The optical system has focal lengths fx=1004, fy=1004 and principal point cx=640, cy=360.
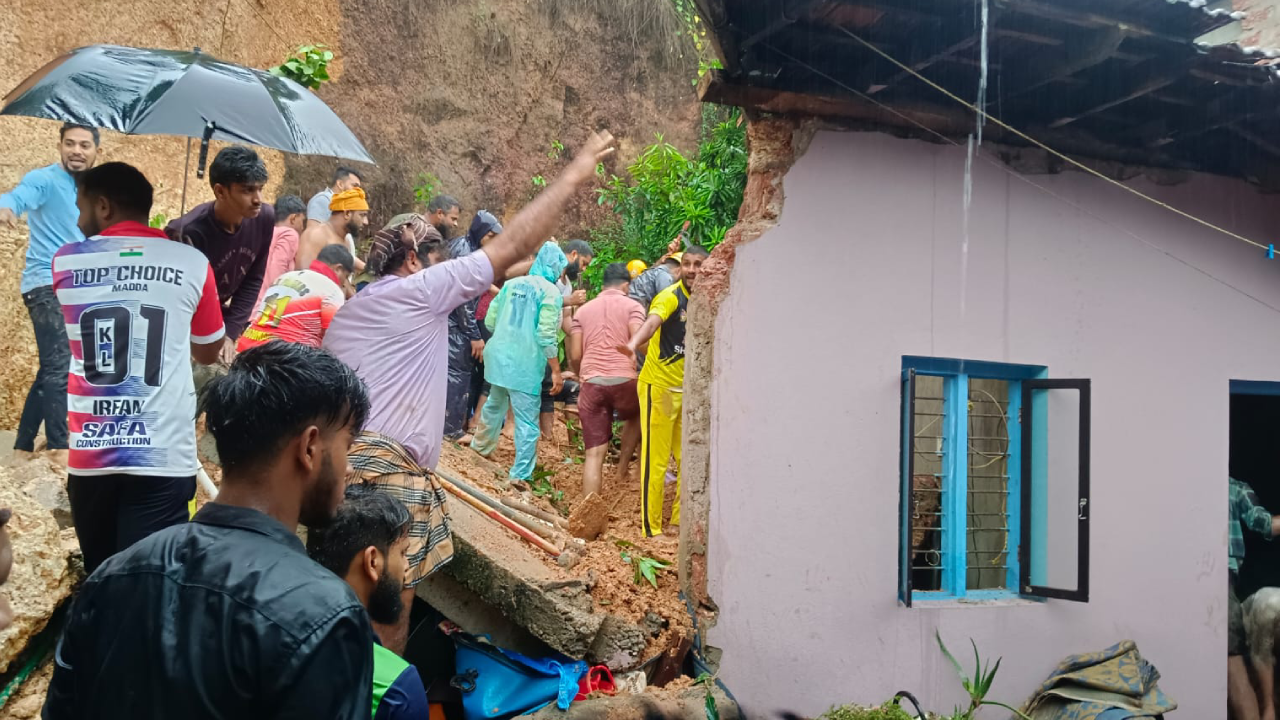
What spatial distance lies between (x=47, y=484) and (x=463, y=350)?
3.47 meters

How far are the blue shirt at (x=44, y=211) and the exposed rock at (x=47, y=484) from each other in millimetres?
926

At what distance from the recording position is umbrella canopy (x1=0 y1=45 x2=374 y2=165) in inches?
143

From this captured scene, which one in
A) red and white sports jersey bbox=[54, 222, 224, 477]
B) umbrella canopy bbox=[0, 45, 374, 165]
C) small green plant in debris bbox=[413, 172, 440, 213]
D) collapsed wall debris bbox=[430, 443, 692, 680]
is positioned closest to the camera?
red and white sports jersey bbox=[54, 222, 224, 477]

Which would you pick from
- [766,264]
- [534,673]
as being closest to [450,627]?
[534,673]

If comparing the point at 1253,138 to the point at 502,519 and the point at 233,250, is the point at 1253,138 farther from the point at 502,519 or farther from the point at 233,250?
the point at 233,250

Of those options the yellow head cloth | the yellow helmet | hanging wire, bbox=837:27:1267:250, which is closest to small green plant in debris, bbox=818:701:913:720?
hanging wire, bbox=837:27:1267:250

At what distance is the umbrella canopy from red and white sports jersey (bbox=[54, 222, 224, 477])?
460 mm

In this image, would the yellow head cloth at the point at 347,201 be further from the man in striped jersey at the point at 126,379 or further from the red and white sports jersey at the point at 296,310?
the man in striped jersey at the point at 126,379

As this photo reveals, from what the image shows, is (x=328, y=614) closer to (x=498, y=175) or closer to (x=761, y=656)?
(x=761, y=656)

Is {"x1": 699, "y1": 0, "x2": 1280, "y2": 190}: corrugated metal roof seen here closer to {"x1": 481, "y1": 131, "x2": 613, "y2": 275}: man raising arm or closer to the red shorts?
{"x1": 481, "y1": 131, "x2": 613, "y2": 275}: man raising arm

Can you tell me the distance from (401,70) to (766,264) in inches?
387

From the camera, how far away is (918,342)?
19.0 ft

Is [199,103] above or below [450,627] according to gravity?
above

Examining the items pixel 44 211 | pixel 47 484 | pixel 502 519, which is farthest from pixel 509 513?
pixel 44 211
